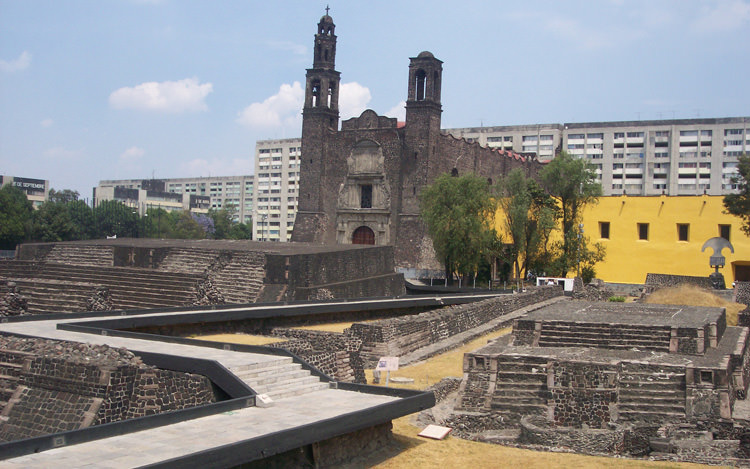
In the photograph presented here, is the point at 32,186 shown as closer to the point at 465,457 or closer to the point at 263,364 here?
the point at 263,364

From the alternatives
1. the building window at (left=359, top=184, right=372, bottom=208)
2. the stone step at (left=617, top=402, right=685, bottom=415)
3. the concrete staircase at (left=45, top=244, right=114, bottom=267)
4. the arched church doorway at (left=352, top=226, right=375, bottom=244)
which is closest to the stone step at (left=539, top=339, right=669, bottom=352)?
the stone step at (left=617, top=402, right=685, bottom=415)

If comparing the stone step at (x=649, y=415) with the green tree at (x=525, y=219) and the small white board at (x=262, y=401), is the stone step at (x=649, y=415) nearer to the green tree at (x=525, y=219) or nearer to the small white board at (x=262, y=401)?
the small white board at (x=262, y=401)

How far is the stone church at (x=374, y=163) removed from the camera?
43969mm

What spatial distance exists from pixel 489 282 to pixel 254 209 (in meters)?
62.4

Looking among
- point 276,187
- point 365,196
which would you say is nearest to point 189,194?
point 276,187

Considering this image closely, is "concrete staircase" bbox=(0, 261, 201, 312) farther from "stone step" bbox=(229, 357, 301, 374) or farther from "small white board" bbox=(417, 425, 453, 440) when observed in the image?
"small white board" bbox=(417, 425, 453, 440)

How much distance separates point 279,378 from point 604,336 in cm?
1095

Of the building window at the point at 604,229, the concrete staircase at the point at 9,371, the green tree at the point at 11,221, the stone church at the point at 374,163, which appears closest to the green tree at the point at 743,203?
the building window at the point at 604,229

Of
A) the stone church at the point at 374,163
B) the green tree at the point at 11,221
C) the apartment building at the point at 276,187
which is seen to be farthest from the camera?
the apartment building at the point at 276,187

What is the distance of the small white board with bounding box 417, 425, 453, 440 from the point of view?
453 inches

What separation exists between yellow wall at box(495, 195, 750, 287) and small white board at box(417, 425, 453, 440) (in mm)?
32454

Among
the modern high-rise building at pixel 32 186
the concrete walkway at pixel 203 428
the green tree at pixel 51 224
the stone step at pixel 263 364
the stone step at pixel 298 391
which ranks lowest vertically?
the concrete walkway at pixel 203 428

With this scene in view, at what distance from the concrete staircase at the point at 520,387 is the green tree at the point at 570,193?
2768 centimetres

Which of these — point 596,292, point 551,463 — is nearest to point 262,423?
point 551,463
